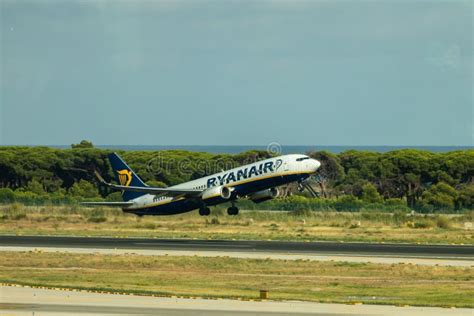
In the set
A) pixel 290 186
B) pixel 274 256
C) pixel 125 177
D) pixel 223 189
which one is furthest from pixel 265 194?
pixel 290 186

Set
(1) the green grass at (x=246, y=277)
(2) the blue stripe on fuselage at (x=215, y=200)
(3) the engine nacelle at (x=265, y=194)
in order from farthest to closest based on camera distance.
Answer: (3) the engine nacelle at (x=265, y=194) → (2) the blue stripe on fuselage at (x=215, y=200) → (1) the green grass at (x=246, y=277)

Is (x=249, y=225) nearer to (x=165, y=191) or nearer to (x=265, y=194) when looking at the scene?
(x=265, y=194)

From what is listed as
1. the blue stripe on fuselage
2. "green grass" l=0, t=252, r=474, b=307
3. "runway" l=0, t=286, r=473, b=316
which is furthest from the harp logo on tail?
"runway" l=0, t=286, r=473, b=316

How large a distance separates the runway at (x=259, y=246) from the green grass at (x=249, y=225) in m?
3.61

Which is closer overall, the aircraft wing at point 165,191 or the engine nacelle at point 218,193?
the engine nacelle at point 218,193

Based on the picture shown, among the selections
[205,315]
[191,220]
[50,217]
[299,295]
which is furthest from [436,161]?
[205,315]

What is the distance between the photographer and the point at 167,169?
11612 cm

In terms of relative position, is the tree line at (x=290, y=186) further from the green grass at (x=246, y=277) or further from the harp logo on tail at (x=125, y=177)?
the green grass at (x=246, y=277)

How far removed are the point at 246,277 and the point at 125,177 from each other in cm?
3940

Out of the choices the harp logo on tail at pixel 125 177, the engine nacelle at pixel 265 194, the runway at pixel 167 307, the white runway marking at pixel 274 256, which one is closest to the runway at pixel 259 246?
the white runway marking at pixel 274 256

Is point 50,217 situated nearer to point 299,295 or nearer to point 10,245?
point 10,245

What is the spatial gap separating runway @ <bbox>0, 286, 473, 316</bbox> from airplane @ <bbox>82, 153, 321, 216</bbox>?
40896mm

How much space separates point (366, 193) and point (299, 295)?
6346cm

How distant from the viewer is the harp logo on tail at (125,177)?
80.5 m
